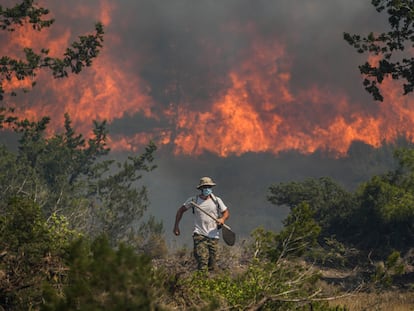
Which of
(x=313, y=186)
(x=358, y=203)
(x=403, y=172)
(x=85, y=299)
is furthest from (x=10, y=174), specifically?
(x=85, y=299)

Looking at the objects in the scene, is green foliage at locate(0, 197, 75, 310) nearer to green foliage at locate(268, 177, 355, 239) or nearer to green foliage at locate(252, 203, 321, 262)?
green foliage at locate(252, 203, 321, 262)

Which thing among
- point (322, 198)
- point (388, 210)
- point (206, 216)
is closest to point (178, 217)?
point (206, 216)

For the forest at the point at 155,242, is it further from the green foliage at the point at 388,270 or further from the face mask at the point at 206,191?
the face mask at the point at 206,191

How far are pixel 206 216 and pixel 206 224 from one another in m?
0.15

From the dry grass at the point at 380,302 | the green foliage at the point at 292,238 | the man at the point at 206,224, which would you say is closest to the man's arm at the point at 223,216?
the man at the point at 206,224

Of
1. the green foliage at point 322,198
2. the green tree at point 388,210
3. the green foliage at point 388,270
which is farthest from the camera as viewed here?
the green foliage at point 322,198

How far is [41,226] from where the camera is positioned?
5387 millimetres

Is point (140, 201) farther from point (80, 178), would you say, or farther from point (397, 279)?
point (397, 279)

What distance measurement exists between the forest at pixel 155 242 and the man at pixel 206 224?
0.85 metres

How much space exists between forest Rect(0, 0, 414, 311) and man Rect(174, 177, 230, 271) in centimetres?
85

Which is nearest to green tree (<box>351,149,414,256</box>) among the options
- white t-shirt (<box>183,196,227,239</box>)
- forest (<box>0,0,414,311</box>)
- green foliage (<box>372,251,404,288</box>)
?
forest (<box>0,0,414,311</box>)

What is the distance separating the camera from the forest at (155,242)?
309 cm

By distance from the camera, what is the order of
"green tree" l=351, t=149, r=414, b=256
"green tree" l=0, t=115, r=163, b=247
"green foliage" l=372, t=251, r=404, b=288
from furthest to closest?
1. "green tree" l=0, t=115, r=163, b=247
2. "green tree" l=351, t=149, r=414, b=256
3. "green foliage" l=372, t=251, r=404, b=288

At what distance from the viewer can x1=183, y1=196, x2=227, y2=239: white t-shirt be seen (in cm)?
877
